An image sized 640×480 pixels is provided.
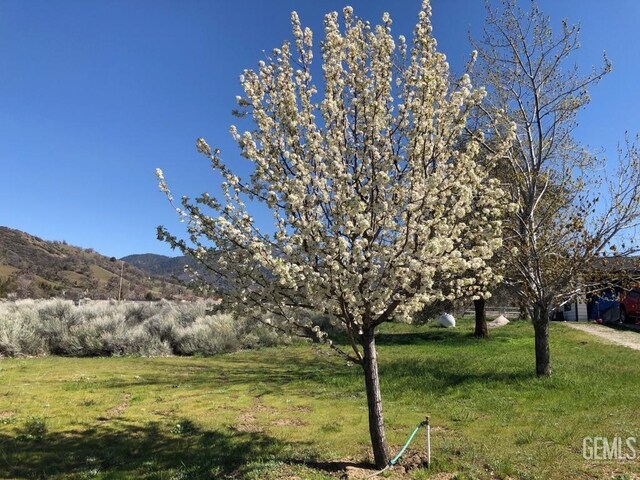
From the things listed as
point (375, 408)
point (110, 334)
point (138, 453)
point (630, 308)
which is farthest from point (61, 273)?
point (375, 408)

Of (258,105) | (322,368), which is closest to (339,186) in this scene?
(258,105)

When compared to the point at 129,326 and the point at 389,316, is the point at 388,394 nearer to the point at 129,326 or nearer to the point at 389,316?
the point at 389,316

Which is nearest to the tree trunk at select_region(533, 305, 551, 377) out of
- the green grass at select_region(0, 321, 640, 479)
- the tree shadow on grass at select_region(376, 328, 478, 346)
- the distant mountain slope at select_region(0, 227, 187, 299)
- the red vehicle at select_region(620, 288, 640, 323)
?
the green grass at select_region(0, 321, 640, 479)

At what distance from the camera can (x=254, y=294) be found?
6.09 metres

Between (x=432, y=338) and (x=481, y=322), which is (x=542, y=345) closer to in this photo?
(x=481, y=322)

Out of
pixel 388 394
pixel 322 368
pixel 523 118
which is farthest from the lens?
pixel 322 368

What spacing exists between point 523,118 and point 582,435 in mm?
8442

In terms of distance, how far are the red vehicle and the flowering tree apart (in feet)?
91.6

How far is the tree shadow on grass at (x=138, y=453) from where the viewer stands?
6.57 metres

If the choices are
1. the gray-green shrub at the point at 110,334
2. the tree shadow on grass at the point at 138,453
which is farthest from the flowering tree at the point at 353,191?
the gray-green shrub at the point at 110,334

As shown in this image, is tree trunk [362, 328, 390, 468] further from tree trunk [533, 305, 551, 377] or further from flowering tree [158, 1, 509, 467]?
tree trunk [533, 305, 551, 377]

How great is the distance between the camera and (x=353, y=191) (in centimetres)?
552

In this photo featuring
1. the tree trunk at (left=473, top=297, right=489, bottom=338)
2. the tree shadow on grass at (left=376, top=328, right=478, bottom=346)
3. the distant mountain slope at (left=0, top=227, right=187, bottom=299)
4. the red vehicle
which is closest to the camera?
the tree shadow on grass at (left=376, top=328, right=478, bottom=346)

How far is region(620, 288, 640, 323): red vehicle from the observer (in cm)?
2898
